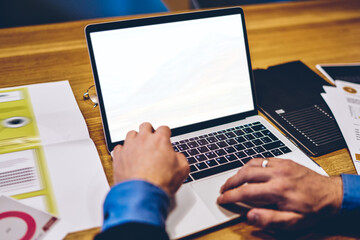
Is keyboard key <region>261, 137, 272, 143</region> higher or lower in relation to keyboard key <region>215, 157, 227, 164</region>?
higher

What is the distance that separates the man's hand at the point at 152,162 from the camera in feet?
1.76

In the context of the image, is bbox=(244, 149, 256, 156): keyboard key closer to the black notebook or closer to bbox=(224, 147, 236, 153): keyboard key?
bbox=(224, 147, 236, 153): keyboard key

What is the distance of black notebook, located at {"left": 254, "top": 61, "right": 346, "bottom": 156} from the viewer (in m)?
0.80

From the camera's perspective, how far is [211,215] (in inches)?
23.1

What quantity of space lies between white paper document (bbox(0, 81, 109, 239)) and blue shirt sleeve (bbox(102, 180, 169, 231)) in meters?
0.09

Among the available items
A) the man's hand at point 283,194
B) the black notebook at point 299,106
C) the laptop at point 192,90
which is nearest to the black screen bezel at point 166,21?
the laptop at point 192,90

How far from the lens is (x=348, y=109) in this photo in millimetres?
921

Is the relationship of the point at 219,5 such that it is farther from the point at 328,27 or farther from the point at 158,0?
the point at 328,27

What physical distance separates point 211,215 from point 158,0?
174 cm

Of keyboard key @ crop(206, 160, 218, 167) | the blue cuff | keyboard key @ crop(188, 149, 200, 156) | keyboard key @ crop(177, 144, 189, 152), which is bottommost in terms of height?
the blue cuff

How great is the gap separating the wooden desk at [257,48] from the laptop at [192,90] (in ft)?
0.34

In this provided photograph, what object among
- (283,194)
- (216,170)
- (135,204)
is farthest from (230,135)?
(135,204)

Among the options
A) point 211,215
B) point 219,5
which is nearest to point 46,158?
Result: point 211,215

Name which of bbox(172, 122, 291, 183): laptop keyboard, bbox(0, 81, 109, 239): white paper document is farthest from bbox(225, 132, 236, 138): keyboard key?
bbox(0, 81, 109, 239): white paper document
